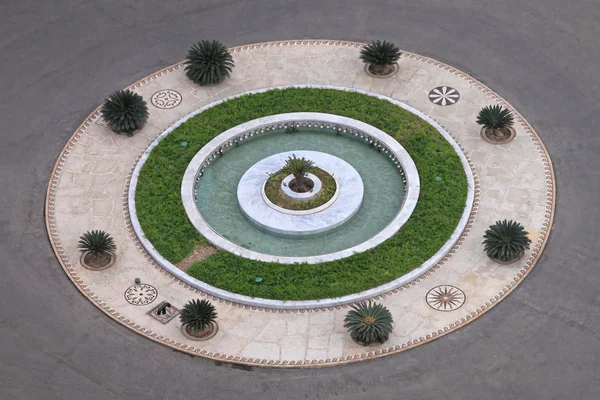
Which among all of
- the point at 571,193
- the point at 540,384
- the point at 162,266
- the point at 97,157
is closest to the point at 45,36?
the point at 97,157

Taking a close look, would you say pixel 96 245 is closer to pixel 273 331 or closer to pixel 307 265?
pixel 273 331

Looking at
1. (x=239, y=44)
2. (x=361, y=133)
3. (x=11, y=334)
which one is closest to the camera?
(x=11, y=334)

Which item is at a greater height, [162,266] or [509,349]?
[162,266]

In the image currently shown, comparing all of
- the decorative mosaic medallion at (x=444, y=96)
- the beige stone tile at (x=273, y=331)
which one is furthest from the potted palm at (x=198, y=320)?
the decorative mosaic medallion at (x=444, y=96)

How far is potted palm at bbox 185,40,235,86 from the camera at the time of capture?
5888cm

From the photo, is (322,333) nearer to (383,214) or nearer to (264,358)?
(264,358)

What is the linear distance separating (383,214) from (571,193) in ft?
29.8

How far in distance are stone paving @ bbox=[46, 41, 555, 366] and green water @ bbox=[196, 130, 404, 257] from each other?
3.73m

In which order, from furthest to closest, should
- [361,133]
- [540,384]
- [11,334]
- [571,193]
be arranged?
1. [361,133]
2. [571,193]
3. [11,334]
4. [540,384]

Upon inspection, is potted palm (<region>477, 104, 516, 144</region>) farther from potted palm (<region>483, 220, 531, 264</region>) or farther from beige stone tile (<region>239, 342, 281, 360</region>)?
beige stone tile (<region>239, 342, 281, 360</region>)

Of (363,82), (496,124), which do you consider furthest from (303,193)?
(496,124)

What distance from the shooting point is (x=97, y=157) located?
5569 centimetres

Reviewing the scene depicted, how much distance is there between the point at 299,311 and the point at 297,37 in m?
20.3

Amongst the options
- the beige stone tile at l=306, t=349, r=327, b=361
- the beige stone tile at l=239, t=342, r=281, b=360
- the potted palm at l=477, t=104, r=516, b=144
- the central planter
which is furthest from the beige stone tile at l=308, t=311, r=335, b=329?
the potted palm at l=477, t=104, r=516, b=144
